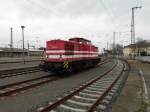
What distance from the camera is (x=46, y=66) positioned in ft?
66.0

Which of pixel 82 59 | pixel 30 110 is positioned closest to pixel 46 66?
pixel 82 59

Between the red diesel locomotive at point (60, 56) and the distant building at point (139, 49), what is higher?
the distant building at point (139, 49)

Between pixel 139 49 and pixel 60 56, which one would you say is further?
pixel 139 49

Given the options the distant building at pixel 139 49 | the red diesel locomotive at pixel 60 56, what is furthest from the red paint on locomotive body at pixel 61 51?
the distant building at pixel 139 49

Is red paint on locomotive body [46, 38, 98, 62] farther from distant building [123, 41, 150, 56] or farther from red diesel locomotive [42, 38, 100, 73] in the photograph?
distant building [123, 41, 150, 56]

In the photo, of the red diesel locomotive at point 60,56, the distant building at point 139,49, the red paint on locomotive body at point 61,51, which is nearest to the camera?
the red diesel locomotive at point 60,56

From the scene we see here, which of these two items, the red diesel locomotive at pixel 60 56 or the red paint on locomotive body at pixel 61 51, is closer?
the red diesel locomotive at pixel 60 56

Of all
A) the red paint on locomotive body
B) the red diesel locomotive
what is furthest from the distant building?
the red diesel locomotive

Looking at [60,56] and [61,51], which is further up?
[61,51]

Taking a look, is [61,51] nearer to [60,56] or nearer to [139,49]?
[60,56]

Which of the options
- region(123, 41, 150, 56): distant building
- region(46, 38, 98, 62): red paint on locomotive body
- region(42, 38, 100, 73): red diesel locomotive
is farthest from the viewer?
region(123, 41, 150, 56): distant building

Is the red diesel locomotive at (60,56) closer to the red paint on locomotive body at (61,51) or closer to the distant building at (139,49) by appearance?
the red paint on locomotive body at (61,51)

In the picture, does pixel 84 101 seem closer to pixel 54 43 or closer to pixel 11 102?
pixel 11 102

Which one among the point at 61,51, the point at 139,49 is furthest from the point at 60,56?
the point at 139,49
